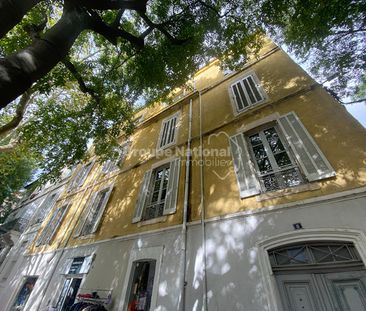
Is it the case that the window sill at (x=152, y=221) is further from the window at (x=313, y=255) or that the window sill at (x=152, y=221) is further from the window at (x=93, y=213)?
the window at (x=313, y=255)

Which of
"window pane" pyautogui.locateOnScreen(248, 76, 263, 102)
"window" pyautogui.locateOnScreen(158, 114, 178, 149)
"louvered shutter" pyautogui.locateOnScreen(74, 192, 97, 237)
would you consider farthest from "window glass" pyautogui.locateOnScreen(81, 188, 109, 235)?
"window pane" pyautogui.locateOnScreen(248, 76, 263, 102)

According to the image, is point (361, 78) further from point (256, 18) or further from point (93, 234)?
point (93, 234)

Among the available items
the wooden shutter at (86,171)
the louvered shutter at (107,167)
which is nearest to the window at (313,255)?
the louvered shutter at (107,167)

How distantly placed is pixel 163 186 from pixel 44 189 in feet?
43.7

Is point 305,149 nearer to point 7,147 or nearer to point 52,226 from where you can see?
point 7,147

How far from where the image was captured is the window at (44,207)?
12.8 meters

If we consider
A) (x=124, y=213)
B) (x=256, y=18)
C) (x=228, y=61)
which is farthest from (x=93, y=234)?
(x=256, y=18)

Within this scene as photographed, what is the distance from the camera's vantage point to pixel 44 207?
13.6 meters

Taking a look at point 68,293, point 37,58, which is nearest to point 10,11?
point 37,58

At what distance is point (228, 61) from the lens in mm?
7492

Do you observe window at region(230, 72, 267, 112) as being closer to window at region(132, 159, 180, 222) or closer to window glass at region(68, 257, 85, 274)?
window at region(132, 159, 180, 222)

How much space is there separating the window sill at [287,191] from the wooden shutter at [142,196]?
12.2 feet

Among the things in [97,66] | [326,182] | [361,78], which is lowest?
[326,182]

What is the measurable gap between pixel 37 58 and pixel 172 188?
4.59m
